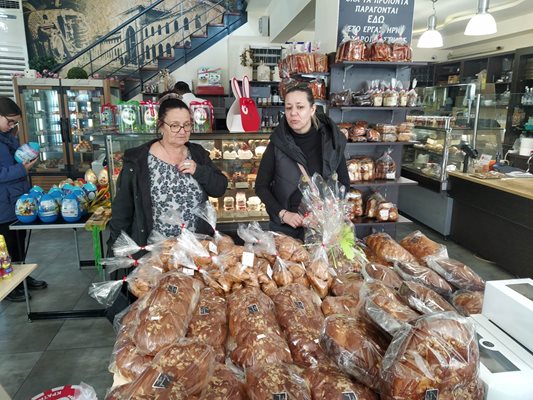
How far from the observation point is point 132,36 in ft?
29.8

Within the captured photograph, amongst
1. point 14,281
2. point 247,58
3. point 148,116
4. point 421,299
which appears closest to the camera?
point 421,299

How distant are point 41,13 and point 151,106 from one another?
740 cm

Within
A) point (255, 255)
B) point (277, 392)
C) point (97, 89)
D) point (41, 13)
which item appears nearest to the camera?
point (277, 392)

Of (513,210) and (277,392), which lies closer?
(277,392)

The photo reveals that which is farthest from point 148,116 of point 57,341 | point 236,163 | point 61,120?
point 61,120

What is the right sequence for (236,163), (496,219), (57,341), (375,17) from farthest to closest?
(496,219), (236,163), (375,17), (57,341)

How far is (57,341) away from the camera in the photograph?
3066 millimetres

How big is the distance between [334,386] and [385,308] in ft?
1.12

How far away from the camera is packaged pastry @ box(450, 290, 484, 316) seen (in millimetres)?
1375

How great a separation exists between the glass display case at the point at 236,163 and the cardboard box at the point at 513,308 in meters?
2.70

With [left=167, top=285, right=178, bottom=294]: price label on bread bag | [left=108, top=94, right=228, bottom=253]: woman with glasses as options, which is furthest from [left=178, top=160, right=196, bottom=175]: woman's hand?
[left=167, top=285, right=178, bottom=294]: price label on bread bag

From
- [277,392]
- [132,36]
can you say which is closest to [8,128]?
[277,392]

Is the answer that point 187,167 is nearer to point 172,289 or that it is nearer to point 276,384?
point 172,289

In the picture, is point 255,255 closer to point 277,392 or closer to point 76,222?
point 277,392
